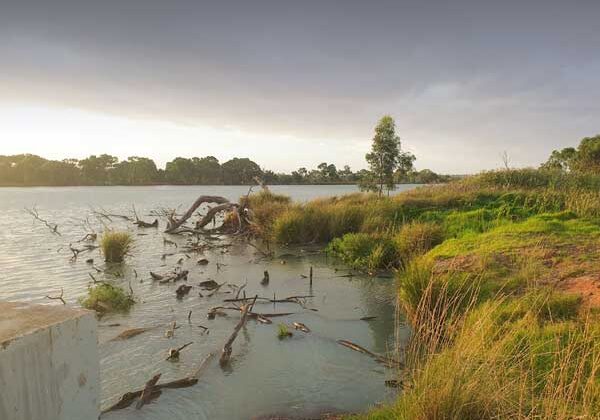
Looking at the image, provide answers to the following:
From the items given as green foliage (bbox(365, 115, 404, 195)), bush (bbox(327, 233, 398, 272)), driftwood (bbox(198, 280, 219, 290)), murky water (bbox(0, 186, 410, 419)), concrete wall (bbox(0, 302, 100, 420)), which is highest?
green foliage (bbox(365, 115, 404, 195))

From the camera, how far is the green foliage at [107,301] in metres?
9.16

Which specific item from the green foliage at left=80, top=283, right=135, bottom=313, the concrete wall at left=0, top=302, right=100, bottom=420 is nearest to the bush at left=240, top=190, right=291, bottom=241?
the green foliage at left=80, top=283, right=135, bottom=313

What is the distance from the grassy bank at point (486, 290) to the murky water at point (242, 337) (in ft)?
2.86

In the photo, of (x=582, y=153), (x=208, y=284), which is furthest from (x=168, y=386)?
(x=582, y=153)

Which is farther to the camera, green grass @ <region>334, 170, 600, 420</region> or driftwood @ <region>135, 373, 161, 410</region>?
driftwood @ <region>135, 373, 161, 410</region>

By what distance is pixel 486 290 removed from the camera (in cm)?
787

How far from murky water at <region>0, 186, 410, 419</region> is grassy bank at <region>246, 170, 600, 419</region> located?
87 cm

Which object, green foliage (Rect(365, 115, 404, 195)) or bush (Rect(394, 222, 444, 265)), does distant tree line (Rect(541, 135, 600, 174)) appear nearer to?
green foliage (Rect(365, 115, 404, 195))

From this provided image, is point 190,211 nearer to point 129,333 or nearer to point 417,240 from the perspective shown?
point 417,240

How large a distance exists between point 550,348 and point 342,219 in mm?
13393

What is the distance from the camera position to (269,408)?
5.46 meters

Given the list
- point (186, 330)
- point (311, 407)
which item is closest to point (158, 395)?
point (311, 407)

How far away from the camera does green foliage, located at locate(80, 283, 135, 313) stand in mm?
9156

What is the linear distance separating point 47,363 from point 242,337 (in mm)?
6125
